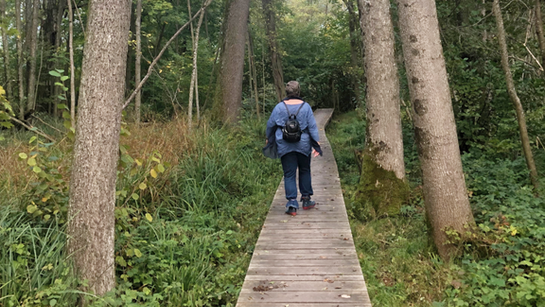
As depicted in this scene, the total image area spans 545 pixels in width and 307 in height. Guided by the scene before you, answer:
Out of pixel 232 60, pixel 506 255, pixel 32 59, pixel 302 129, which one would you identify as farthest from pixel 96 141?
pixel 32 59

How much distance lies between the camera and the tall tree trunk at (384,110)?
609cm

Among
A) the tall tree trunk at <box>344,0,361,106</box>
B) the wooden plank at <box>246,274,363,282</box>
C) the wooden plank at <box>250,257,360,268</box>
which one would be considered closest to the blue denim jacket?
the wooden plank at <box>250,257,360,268</box>

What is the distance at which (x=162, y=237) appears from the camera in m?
4.62

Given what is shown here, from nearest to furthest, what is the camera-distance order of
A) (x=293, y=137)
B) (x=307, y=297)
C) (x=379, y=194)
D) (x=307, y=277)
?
(x=307, y=297) → (x=307, y=277) → (x=293, y=137) → (x=379, y=194)

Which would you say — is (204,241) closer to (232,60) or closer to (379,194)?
(379,194)

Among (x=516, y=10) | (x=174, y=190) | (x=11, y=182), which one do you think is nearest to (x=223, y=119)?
(x=174, y=190)

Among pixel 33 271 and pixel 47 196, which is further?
pixel 47 196

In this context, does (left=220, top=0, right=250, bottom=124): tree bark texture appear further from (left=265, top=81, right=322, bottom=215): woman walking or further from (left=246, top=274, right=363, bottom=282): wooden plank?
(left=246, top=274, right=363, bottom=282): wooden plank

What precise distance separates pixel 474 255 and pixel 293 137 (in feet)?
8.86

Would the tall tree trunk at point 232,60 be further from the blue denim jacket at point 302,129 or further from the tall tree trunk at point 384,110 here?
the tall tree trunk at point 384,110

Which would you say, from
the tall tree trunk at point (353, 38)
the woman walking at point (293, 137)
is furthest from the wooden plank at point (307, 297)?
the tall tree trunk at point (353, 38)

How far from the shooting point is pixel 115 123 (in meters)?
3.37

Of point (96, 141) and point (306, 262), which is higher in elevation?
point (96, 141)

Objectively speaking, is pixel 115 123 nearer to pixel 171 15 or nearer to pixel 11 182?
pixel 11 182
